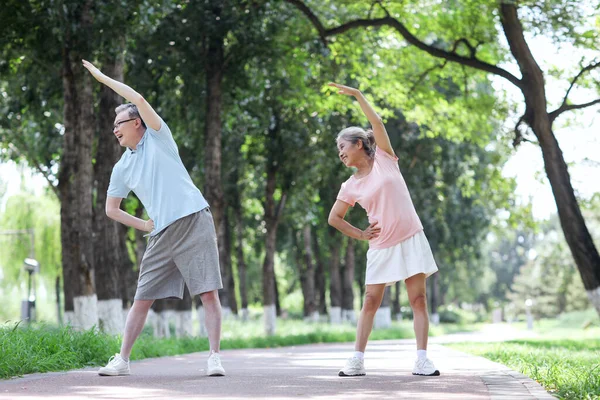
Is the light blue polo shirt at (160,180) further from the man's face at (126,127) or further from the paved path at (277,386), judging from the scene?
the paved path at (277,386)

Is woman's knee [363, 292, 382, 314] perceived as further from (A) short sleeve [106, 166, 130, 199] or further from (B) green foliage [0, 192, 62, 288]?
(B) green foliage [0, 192, 62, 288]

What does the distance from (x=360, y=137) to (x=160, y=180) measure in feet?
5.46

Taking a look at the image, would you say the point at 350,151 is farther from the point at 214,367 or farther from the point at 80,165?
the point at 80,165

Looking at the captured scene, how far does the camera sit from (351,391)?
6.47 metres

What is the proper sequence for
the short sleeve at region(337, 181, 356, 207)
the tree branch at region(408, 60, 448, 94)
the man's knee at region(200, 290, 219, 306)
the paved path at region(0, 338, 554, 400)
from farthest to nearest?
the tree branch at region(408, 60, 448, 94) < the short sleeve at region(337, 181, 356, 207) < the man's knee at region(200, 290, 219, 306) < the paved path at region(0, 338, 554, 400)

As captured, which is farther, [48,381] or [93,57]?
[93,57]

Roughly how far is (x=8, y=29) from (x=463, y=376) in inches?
424

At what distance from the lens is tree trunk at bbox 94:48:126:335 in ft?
50.3

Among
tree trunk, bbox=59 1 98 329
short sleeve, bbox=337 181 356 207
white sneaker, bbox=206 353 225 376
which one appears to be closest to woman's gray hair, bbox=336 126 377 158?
short sleeve, bbox=337 181 356 207

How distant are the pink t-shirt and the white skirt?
0.05 meters

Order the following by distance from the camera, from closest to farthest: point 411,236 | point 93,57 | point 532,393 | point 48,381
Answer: point 532,393
point 48,381
point 411,236
point 93,57

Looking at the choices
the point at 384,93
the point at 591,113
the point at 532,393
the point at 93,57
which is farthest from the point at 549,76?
the point at 532,393

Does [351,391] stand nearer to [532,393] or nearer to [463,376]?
[532,393]

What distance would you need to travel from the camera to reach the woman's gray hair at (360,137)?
7.98 m
